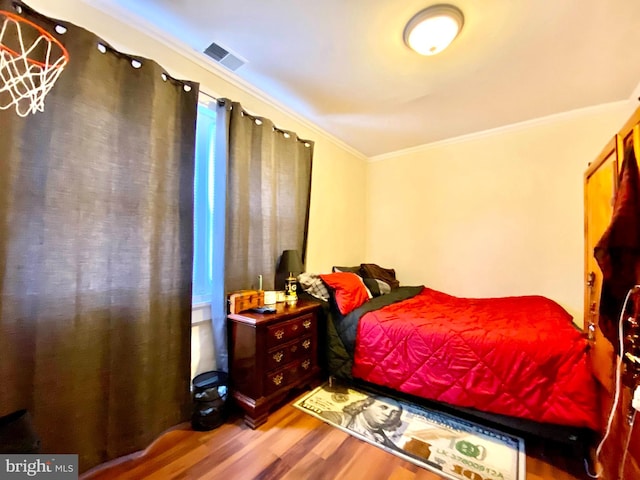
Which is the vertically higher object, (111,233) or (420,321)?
(111,233)

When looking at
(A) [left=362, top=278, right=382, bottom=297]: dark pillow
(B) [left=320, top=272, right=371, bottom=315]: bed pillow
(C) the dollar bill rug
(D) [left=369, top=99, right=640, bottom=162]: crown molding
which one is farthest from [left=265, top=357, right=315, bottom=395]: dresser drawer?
(D) [left=369, top=99, right=640, bottom=162]: crown molding

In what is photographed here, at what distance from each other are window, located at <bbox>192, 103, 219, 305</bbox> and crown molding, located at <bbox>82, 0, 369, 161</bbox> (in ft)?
0.91

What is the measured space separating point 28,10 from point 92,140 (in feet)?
1.79

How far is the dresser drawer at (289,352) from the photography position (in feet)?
6.15

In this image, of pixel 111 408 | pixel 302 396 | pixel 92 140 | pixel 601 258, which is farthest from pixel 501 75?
pixel 111 408

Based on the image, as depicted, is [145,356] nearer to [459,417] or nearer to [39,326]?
[39,326]

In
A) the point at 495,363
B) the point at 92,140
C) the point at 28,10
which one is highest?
the point at 28,10

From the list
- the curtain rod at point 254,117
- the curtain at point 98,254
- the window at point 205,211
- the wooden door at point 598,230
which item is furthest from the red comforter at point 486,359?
the curtain rod at point 254,117

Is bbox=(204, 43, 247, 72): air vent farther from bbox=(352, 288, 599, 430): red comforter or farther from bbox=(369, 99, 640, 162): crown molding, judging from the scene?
bbox=(369, 99, 640, 162): crown molding

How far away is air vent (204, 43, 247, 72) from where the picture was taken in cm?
185

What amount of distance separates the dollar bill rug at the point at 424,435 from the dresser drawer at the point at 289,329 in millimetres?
513

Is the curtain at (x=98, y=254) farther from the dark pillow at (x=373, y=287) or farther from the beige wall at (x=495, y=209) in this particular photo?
the beige wall at (x=495, y=209)

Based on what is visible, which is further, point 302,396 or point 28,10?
point 302,396

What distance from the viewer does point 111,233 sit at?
4.68ft
